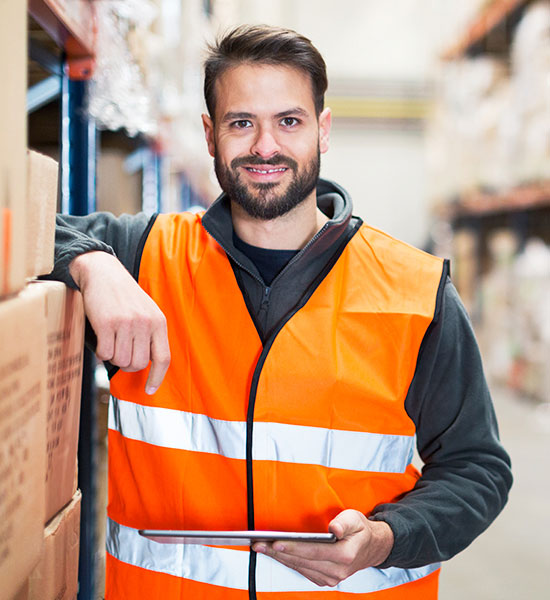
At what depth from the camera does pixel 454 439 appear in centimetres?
152

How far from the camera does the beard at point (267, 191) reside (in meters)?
1.59

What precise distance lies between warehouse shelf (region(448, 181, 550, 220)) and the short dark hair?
385 centimetres

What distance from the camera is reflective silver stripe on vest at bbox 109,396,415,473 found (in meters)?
1.40

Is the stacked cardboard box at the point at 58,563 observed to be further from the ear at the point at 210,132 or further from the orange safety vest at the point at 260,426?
the ear at the point at 210,132

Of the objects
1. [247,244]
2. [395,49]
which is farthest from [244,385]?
[395,49]

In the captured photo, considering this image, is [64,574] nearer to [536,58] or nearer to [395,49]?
[536,58]

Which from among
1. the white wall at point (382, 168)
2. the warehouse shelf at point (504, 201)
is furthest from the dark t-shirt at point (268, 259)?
the white wall at point (382, 168)

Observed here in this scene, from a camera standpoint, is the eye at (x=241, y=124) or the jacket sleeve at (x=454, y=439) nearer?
the jacket sleeve at (x=454, y=439)

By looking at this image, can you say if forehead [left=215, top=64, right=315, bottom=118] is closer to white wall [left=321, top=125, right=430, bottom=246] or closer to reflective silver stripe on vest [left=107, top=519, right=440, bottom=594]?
reflective silver stripe on vest [left=107, top=519, right=440, bottom=594]

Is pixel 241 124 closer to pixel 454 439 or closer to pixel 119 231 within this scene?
pixel 119 231

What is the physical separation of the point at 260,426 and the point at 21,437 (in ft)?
2.22

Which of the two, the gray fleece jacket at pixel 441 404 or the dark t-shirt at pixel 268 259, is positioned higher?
the dark t-shirt at pixel 268 259

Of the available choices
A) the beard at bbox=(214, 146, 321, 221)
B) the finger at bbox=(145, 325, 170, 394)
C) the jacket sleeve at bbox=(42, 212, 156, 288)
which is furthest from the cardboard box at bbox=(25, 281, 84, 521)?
the beard at bbox=(214, 146, 321, 221)

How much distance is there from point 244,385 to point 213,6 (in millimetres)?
4731
